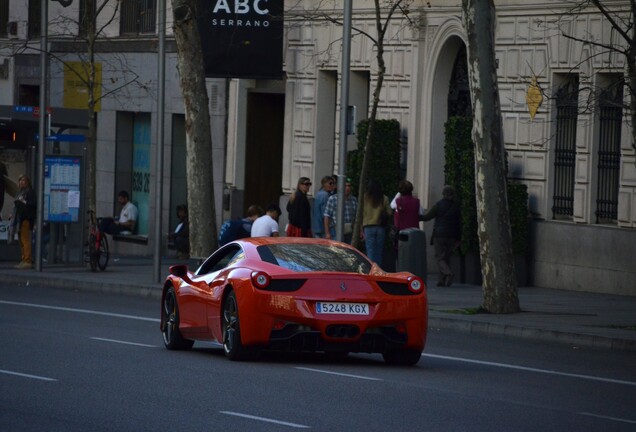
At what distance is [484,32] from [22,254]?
45.2 feet

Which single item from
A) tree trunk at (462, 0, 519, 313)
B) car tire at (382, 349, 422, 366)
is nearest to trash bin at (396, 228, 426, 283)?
tree trunk at (462, 0, 519, 313)

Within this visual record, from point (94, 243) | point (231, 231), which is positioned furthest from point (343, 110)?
point (94, 243)

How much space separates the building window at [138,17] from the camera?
131 ft

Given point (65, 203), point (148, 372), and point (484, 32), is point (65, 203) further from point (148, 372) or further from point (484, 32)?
point (148, 372)

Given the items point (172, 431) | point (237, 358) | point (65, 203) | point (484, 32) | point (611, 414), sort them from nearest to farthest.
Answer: point (172, 431) < point (611, 414) < point (237, 358) < point (484, 32) < point (65, 203)

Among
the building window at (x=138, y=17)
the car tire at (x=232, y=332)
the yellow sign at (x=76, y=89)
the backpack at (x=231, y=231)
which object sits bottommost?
the car tire at (x=232, y=332)

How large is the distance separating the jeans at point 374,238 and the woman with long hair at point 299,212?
1628mm

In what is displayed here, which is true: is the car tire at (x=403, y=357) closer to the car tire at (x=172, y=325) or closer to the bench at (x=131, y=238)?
the car tire at (x=172, y=325)

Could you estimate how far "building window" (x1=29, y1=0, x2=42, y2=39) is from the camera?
43844mm

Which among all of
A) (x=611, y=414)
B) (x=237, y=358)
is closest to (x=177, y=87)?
(x=237, y=358)

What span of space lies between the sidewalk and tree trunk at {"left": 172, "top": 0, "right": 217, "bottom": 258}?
1.14m

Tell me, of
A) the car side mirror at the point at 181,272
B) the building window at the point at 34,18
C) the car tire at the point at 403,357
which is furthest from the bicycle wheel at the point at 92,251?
the car tire at the point at 403,357

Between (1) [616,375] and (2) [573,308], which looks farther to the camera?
(2) [573,308]

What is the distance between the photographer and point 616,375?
15.9 m
